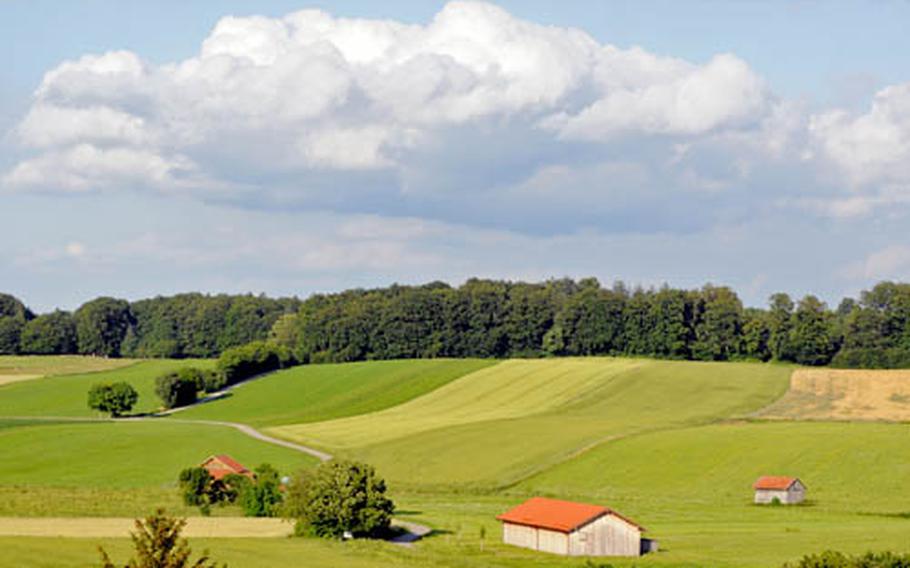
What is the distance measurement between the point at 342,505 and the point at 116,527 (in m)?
12.2

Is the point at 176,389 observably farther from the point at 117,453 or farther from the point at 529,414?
the point at 529,414

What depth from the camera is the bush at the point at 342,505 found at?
6425 centimetres

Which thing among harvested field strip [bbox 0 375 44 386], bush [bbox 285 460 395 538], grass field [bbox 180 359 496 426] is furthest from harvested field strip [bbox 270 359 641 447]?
harvested field strip [bbox 0 375 44 386]

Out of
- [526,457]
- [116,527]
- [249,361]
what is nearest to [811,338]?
[249,361]

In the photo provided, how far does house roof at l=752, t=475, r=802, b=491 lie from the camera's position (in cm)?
7712

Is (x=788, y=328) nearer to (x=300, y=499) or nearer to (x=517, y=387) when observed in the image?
(x=517, y=387)

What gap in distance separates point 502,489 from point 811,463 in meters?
23.5

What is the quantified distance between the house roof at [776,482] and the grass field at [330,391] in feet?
224

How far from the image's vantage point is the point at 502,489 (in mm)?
86125

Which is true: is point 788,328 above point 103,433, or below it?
above

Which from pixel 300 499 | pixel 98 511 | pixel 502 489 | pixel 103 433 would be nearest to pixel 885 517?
pixel 502 489

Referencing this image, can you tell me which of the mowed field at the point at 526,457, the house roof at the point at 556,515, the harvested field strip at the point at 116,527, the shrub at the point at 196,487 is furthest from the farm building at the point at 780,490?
the shrub at the point at 196,487

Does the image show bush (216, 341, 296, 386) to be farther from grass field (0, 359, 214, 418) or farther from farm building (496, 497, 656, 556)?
farm building (496, 497, 656, 556)

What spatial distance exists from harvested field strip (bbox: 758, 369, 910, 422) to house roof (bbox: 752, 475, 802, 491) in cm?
3308
